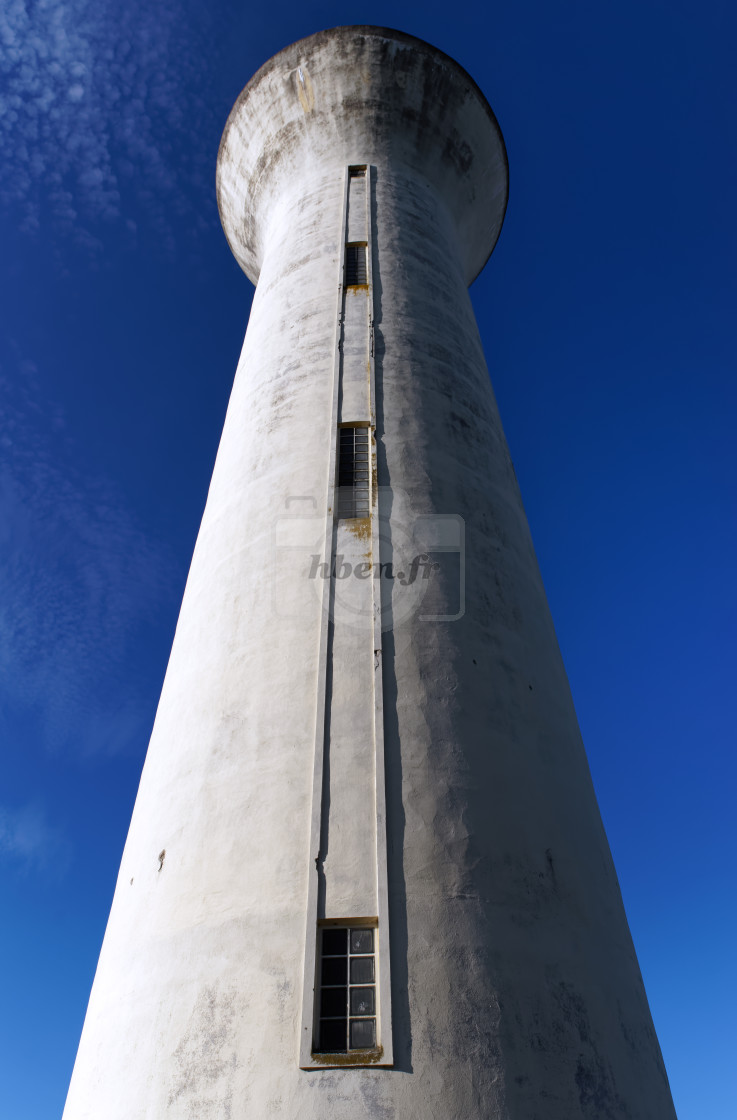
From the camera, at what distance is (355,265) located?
1502cm

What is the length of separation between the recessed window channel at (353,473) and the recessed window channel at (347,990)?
549 cm

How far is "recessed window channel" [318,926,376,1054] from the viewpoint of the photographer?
661 cm

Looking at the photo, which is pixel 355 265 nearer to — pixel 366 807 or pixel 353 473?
pixel 353 473

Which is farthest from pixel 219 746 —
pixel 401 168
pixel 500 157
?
pixel 500 157

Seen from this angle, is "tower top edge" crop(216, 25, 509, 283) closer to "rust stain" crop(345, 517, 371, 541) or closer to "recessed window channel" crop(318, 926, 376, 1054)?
"rust stain" crop(345, 517, 371, 541)

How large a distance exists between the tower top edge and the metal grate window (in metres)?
3.59

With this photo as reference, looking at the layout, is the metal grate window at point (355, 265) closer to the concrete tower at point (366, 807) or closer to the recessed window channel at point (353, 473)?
the concrete tower at point (366, 807)

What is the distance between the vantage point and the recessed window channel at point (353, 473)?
10732mm

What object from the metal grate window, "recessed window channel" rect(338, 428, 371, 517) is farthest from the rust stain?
the metal grate window

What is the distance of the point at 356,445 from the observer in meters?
11.5

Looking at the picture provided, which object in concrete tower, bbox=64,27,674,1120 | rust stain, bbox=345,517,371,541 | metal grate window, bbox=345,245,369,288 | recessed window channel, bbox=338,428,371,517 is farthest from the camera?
metal grate window, bbox=345,245,369,288

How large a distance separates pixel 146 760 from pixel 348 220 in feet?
38.6

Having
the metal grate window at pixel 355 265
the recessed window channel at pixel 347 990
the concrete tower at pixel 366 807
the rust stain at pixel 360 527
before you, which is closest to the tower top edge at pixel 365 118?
the metal grate window at pixel 355 265

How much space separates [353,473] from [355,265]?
19.8ft
